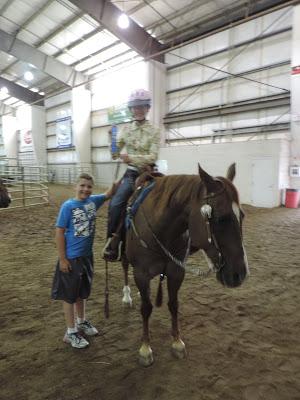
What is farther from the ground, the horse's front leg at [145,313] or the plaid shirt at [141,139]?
the plaid shirt at [141,139]

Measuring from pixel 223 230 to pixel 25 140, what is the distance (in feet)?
81.6

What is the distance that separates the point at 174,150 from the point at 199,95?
108 inches

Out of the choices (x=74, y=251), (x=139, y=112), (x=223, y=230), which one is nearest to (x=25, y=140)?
(x=139, y=112)

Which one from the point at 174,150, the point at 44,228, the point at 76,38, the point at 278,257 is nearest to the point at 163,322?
the point at 278,257

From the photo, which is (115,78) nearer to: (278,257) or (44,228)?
(44,228)

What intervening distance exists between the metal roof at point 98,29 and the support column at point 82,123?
0.77m

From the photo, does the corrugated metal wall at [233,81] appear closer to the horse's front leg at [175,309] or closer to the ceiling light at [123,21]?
the ceiling light at [123,21]

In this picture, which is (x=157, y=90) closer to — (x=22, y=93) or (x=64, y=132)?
(x=64, y=132)

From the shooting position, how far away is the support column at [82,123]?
17.4 meters

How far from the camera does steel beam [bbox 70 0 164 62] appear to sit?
1074 cm

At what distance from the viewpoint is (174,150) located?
13203 mm

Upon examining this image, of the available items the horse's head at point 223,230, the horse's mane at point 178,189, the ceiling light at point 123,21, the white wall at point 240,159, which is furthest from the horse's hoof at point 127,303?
the ceiling light at point 123,21

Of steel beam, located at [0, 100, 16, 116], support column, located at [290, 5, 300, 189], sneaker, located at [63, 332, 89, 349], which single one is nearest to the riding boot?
sneaker, located at [63, 332, 89, 349]

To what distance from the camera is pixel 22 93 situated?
69.9 ft
